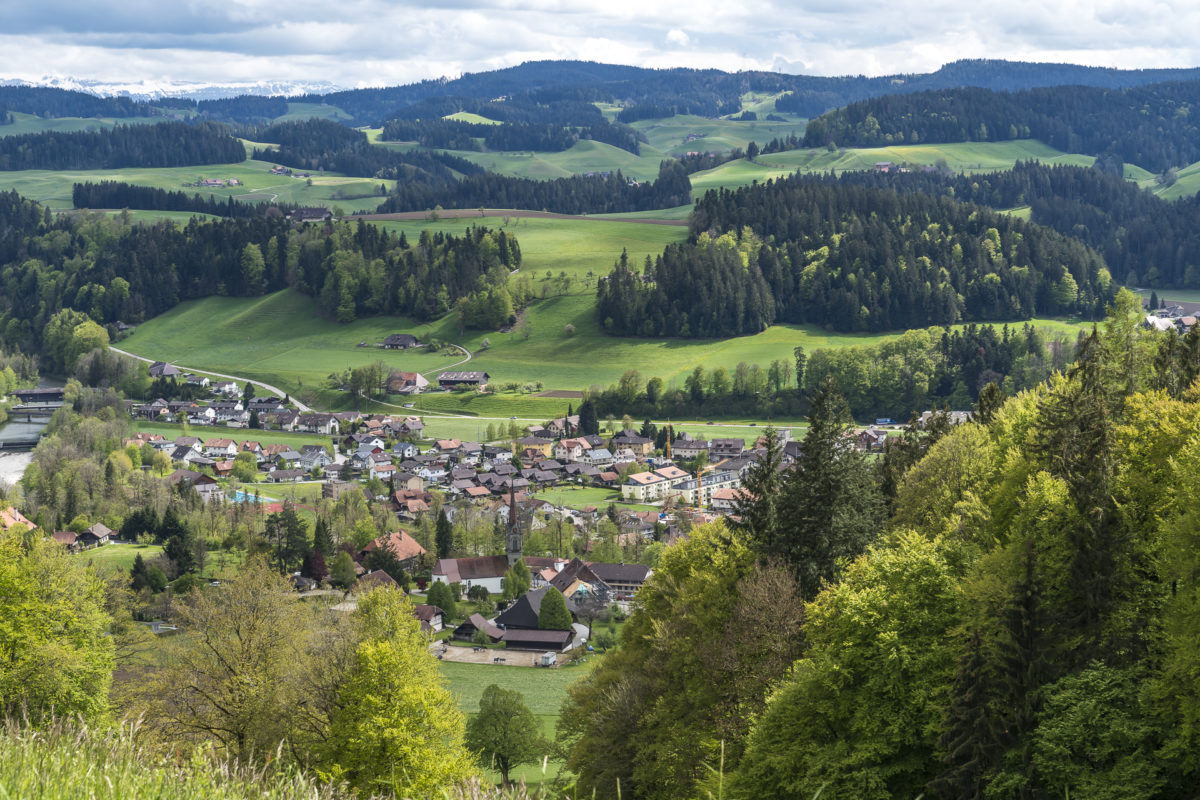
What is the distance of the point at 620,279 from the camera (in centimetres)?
16262

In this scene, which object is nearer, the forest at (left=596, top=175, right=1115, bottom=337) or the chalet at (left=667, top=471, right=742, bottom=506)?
Answer: the chalet at (left=667, top=471, right=742, bottom=506)

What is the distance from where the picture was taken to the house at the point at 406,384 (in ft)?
468

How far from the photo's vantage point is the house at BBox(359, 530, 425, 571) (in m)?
83.2

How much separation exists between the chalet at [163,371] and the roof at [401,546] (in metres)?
78.7

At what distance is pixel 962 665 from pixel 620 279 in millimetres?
142574

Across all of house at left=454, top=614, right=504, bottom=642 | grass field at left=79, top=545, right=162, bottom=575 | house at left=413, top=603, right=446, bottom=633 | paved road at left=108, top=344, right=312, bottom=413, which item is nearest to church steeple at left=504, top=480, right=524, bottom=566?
house at left=413, top=603, right=446, bottom=633

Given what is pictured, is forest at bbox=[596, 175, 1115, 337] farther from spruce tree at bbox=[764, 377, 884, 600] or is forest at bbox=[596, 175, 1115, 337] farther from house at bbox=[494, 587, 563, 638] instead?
spruce tree at bbox=[764, 377, 884, 600]

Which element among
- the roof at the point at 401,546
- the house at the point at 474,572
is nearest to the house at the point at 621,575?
the house at the point at 474,572

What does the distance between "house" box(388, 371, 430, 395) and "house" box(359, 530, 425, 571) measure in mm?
57777

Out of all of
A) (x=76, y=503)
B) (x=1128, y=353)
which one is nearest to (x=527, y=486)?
(x=76, y=503)

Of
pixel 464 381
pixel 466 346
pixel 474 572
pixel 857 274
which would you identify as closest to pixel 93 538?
pixel 474 572

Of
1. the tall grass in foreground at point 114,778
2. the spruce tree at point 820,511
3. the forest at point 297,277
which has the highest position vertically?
the tall grass in foreground at point 114,778

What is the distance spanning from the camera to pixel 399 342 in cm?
16375

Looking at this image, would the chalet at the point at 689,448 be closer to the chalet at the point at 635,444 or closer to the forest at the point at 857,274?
the chalet at the point at 635,444
